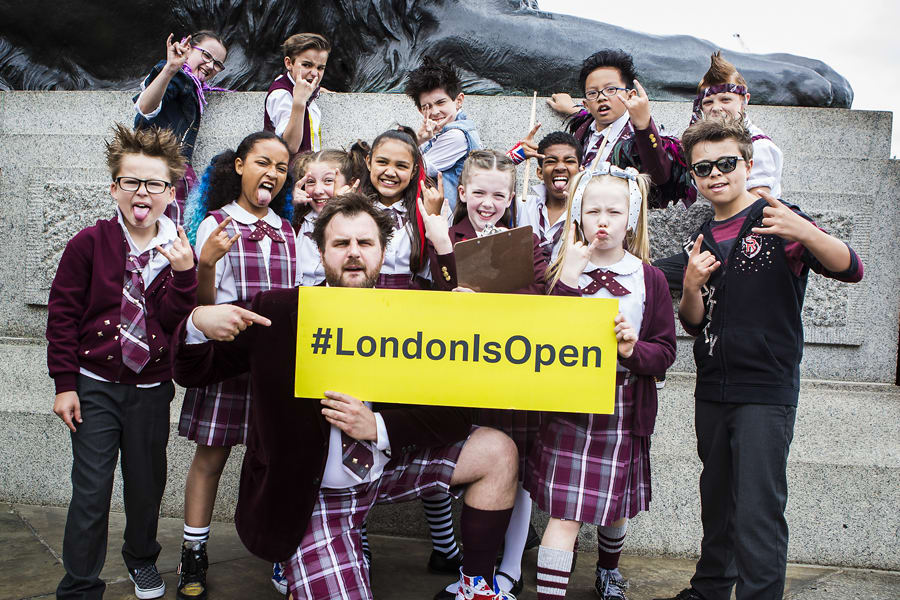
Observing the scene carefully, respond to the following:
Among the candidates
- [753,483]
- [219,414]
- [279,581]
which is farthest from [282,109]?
[753,483]

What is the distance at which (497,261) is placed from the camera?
9.04ft

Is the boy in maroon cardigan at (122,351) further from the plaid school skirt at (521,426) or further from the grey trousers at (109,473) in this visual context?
the plaid school skirt at (521,426)

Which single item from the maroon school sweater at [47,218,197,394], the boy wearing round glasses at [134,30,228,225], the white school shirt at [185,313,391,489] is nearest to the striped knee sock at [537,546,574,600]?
the white school shirt at [185,313,391,489]

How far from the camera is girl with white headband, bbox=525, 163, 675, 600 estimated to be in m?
2.60

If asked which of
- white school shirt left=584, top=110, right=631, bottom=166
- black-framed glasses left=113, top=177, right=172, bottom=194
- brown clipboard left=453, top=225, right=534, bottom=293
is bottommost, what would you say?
brown clipboard left=453, top=225, right=534, bottom=293

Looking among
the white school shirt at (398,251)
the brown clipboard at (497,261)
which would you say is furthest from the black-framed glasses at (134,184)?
the brown clipboard at (497,261)

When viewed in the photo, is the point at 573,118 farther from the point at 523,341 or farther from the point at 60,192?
the point at 60,192

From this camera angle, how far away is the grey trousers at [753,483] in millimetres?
2504

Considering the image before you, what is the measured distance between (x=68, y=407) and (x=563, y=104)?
3259 mm

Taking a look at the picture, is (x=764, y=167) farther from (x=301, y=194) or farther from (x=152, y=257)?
(x=152, y=257)

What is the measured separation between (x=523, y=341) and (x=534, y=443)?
0.62 metres

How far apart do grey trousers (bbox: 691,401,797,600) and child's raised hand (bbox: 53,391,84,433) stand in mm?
2312

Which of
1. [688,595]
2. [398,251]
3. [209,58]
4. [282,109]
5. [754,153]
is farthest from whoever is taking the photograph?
[209,58]

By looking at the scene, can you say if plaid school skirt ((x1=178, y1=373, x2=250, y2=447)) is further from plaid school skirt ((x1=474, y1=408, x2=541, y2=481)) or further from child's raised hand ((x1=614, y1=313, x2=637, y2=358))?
child's raised hand ((x1=614, y1=313, x2=637, y2=358))
